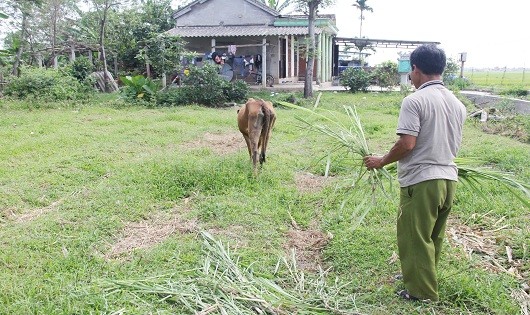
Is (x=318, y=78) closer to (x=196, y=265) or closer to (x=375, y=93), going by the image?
(x=375, y=93)

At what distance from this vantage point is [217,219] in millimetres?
4758

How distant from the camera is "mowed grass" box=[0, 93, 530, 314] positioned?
10.7ft

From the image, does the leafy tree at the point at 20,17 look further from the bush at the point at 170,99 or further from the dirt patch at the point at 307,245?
the dirt patch at the point at 307,245

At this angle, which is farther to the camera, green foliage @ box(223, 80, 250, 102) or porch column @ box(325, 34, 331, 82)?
porch column @ box(325, 34, 331, 82)

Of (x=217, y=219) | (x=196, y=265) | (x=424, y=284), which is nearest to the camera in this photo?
(x=424, y=284)

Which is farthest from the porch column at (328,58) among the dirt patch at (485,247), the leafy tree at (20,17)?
the dirt patch at (485,247)

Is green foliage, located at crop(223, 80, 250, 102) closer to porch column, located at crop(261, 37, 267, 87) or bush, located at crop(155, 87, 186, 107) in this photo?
bush, located at crop(155, 87, 186, 107)

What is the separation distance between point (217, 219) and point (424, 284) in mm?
2361

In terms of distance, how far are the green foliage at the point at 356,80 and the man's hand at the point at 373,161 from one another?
52.5ft

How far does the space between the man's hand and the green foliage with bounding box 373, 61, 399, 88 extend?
660 inches

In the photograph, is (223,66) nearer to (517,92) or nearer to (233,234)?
(517,92)

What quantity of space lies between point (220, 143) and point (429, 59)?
610cm

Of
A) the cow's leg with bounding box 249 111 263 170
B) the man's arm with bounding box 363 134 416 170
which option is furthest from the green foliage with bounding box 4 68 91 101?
the man's arm with bounding box 363 134 416 170

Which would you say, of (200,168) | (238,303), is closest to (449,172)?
(238,303)
